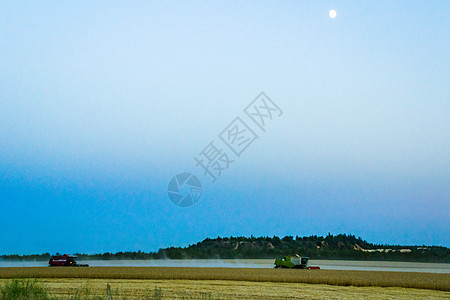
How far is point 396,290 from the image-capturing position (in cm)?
2244

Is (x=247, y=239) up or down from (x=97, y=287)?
up

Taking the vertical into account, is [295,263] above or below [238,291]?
above

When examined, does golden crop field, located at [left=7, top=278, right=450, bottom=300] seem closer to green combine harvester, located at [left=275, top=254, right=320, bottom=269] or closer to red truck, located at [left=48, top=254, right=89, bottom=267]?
green combine harvester, located at [left=275, top=254, right=320, bottom=269]

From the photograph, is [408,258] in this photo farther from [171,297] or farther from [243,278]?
[171,297]

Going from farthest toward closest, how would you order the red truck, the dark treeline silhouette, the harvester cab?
the dark treeline silhouette < the red truck < the harvester cab

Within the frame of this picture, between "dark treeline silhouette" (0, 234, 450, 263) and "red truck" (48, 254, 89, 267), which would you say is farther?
"dark treeline silhouette" (0, 234, 450, 263)

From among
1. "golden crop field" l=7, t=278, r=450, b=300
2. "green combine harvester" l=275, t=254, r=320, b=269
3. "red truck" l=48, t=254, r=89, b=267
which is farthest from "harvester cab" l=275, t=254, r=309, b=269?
"red truck" l=48, t=254, r=89, b=267

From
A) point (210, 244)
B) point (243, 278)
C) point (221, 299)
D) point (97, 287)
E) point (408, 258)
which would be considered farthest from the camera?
point (210, 244)

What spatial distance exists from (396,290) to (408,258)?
48693mm

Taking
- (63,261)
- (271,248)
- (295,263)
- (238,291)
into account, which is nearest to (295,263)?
(295,263)

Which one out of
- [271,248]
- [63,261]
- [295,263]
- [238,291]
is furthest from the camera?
[271,248]

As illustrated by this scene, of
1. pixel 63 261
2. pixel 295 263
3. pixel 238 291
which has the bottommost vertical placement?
pixel 238 291

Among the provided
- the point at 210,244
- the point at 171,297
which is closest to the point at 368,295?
the point at 171,297

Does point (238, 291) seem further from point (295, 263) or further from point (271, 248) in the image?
point (271, 248)
